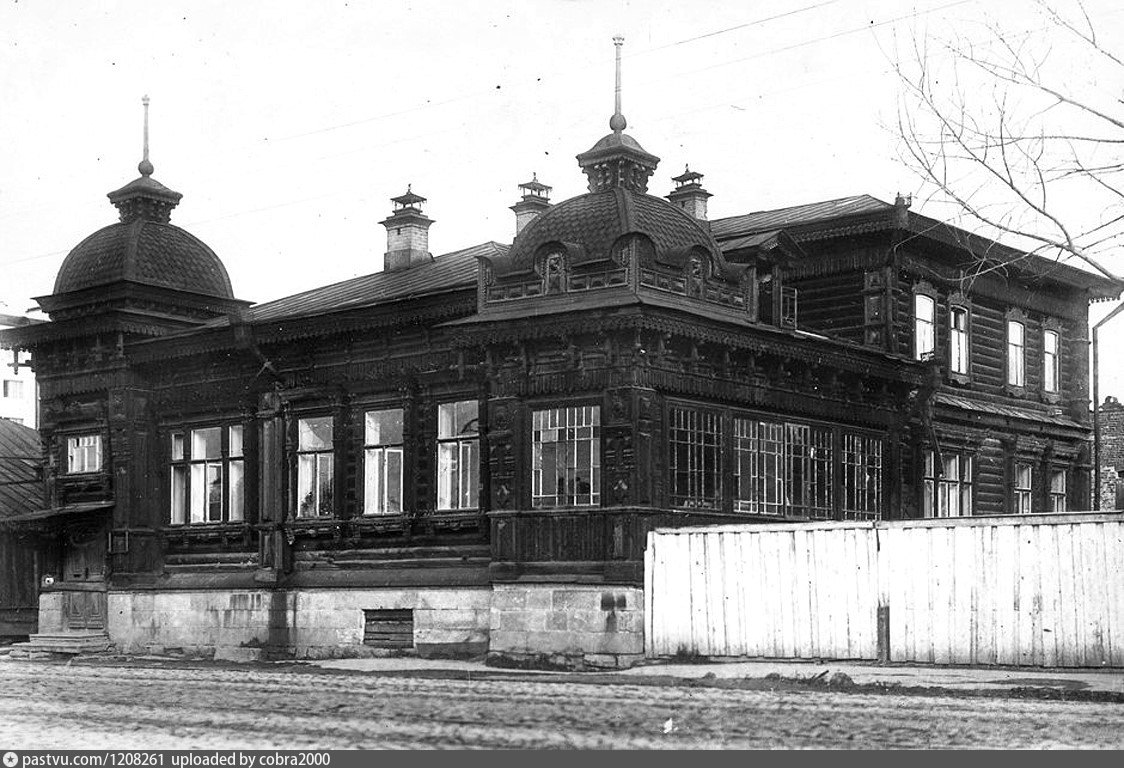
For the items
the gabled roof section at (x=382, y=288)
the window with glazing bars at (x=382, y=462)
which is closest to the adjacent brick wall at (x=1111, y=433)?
the gabled roof section at (x=382, y=288)

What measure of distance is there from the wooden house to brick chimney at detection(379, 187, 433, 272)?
66 millimetres

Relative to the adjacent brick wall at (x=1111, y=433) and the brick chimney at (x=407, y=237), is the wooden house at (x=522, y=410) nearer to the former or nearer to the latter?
the brick chimney at (x=407, y=237)

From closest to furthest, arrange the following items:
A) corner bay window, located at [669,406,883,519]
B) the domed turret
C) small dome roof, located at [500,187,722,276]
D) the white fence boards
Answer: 1. the white fence boards
2. small dome roof, located at [500,187,722,276]
3. corner bay window, located at [669,406,883,519]
4. the domed turret

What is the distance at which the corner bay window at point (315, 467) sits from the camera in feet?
102

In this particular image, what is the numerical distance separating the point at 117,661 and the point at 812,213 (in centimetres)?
1570

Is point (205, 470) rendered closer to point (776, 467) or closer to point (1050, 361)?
point (776, 467)

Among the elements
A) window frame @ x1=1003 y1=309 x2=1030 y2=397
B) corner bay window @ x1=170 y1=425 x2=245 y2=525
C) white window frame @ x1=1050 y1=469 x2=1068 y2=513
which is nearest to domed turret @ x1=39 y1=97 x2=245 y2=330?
corner bay window @ x1=170 y1=425 x2=245 y2=525

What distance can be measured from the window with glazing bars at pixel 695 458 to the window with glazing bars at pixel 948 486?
6793mm

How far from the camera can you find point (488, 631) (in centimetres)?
2744

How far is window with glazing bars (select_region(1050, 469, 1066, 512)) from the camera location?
37.2 metres

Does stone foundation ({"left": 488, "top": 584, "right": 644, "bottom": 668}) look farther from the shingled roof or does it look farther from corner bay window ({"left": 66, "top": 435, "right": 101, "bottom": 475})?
the shingled roof

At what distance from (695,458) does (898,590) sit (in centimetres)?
460

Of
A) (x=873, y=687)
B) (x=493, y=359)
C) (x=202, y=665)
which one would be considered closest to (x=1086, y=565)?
(x=873, y=687)

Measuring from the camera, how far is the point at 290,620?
30.9 m
